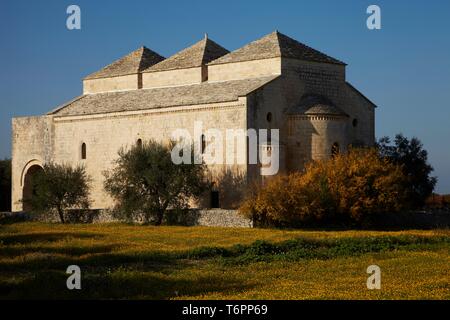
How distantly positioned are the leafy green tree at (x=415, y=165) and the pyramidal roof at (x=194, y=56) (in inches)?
436

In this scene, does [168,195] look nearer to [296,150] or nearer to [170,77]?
[296,150]

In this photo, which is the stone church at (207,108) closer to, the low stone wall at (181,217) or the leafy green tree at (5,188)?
the low stone wall at (181,217)

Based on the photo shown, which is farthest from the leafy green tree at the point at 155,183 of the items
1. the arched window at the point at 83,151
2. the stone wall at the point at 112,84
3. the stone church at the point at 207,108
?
the stone wall at the point at 112,84

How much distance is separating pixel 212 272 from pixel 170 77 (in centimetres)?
2889

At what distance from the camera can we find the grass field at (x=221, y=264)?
18.9 m

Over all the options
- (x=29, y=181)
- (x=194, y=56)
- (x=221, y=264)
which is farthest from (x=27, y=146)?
(x=221, y=264)

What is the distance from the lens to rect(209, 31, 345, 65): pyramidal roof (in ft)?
Result: 149

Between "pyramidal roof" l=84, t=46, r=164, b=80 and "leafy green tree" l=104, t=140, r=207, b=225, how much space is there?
37.0 ft

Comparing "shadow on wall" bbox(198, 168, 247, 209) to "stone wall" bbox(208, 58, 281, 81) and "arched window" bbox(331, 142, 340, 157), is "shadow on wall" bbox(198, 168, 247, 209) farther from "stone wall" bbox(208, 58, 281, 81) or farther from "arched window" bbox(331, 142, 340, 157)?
"stone wall" bbox(208, 58, 281, 81)

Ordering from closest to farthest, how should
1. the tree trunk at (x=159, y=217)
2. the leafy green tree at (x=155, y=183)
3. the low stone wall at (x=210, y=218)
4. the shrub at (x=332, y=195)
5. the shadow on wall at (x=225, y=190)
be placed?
1. the shrub at (x=332, y=195)
2. the low stone wall at (x=210, y=218)
3. the leafy green tree at (x=155, y=183)
4. the shadow on wall at (x=225, y=190)
5. the tree trunk at (x=159, y=217)

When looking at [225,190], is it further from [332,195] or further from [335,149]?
[332,195]
